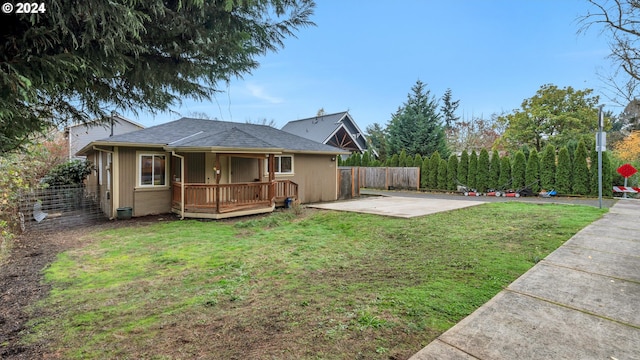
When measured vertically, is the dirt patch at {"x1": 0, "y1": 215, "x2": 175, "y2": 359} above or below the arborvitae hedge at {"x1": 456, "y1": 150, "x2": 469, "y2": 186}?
below

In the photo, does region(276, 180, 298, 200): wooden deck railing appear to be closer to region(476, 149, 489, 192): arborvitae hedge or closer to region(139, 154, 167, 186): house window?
region(139, 154, 167, 186): house window

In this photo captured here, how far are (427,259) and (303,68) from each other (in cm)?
1573

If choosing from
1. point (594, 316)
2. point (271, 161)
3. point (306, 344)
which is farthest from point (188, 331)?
point (271, 161)

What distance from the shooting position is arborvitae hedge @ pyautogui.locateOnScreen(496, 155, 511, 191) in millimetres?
15805

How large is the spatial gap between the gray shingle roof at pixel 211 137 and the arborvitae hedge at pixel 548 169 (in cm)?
1030

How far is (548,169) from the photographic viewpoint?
1455 cm

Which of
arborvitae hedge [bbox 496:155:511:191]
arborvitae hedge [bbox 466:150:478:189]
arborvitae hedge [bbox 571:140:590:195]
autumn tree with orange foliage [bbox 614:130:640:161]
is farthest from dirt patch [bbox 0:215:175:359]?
autumn tree with orange foliage [bbox 614:130:640:161]

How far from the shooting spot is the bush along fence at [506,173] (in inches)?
536

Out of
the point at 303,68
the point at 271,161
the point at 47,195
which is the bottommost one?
the point at 47,195

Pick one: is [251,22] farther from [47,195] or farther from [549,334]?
[47,195]

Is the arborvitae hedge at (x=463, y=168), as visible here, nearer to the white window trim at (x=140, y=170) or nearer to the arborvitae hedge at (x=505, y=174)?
the arborvitae hedge at (x=505, y=174)

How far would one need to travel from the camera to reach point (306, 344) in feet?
7.94

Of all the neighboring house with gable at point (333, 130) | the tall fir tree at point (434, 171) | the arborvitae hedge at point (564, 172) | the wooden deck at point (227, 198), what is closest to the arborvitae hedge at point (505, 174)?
the arborvitae hedge at point (564, 172)

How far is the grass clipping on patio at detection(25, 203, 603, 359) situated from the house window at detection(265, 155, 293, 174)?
5.35 m
